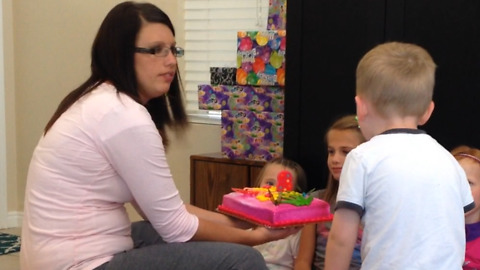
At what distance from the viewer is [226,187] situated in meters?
3.52

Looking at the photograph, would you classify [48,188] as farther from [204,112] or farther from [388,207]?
[204,112]

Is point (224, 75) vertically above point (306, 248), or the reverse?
point (224, 75)

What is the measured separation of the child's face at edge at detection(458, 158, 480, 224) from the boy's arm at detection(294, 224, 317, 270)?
0.56 meters

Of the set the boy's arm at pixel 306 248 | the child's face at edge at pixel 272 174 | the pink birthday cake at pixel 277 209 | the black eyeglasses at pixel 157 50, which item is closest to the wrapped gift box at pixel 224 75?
the child's face at edge at pixel 272 174

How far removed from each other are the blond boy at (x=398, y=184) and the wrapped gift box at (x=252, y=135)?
156cm

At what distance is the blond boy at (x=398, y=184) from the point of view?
5.70 feet

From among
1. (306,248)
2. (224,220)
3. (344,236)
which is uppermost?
(344,236)

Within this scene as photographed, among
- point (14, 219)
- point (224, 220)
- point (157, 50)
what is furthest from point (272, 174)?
point (14, 219)

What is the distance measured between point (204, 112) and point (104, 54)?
2.07m

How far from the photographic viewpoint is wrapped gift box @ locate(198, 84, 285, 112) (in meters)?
3.37

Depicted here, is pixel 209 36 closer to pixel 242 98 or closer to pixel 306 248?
pixel 242 98

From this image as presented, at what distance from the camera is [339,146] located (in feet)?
8.75

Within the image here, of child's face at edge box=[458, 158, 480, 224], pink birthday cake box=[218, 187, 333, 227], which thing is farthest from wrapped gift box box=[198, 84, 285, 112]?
child's face at edge box=[458, 158, 480, 224]

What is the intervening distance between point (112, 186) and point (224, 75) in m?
1.63
